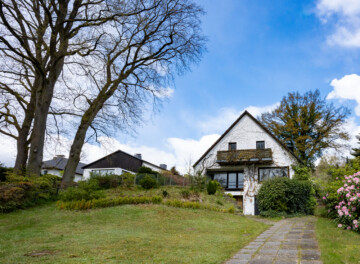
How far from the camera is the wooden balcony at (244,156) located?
23703mm

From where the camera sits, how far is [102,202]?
13.8 m

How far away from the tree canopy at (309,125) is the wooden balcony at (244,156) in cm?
733

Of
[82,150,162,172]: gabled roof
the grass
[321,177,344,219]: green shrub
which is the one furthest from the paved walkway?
[82,150,162,172]: gabled roof

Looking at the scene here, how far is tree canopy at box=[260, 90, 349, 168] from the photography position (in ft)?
93.8

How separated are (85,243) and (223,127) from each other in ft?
69.2

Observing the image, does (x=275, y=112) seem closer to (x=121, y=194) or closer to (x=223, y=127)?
(x=223, y=127)

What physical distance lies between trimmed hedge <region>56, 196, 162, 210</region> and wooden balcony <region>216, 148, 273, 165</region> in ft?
37.1

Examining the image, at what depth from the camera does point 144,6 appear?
15.5m

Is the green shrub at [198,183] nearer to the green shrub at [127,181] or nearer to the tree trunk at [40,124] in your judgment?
the green shrub at [127,181]

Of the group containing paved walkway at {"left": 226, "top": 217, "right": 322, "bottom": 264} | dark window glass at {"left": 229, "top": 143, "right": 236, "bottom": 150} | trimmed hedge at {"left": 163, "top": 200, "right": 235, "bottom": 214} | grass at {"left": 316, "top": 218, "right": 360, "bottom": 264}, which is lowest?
paved walkway at {"left": 226, "top": 217, "right": 322, "bottom": 264}

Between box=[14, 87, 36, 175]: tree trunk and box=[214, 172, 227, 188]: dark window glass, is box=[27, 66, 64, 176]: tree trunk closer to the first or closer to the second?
box=[14, 87, 36, 175]: tree trunk

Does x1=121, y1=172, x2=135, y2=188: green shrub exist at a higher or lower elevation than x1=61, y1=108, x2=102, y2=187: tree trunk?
lower

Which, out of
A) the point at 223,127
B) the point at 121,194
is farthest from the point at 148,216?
the point at 223,127

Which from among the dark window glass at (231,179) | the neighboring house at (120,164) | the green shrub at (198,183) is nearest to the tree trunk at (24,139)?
the green shrub at (198,183)
